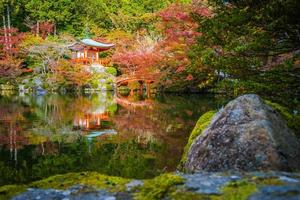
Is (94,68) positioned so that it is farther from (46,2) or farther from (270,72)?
(270,72)

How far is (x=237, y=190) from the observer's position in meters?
2.44

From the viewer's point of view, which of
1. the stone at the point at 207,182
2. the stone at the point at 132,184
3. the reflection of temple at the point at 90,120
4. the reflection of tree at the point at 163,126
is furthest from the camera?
the reflection of temple at the point at 90,120

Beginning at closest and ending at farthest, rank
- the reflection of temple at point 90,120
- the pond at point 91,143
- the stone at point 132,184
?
the stone at point 132,184 < the pond at point 91,143 < the reflection of temple at point 90,120

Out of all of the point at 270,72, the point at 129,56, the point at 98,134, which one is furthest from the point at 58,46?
the point at 270,72

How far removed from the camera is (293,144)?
4.47 m

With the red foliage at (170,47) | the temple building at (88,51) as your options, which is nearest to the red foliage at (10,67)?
the temple building at (88,51)

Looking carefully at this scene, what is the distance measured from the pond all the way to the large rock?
8.15 feet

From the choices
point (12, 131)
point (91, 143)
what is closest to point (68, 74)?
point (12, 131)

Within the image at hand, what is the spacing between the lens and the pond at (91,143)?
25.2ft

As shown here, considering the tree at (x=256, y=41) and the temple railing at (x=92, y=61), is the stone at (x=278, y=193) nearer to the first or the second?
the tree at (x=256, y=41)

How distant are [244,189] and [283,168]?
1678 mm

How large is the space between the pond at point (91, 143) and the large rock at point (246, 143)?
248 cm

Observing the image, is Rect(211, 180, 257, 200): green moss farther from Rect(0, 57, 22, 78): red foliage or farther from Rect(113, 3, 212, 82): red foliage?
Rect(0, 57, 22, 78): red foliage

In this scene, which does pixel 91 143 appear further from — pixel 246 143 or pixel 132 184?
pixel 132 184
